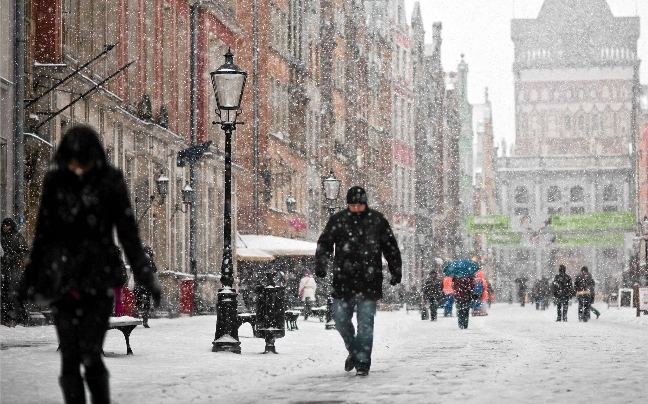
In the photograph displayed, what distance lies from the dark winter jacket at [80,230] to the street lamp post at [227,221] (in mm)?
8535

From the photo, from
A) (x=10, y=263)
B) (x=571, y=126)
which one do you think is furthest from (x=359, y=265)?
(x=571, y=126)

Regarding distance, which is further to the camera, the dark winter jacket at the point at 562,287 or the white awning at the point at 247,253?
the white awning at the point at 247,253

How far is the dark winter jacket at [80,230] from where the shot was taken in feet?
22.1

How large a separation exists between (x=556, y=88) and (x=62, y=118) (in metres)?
119

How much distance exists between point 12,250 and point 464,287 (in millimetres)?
10580

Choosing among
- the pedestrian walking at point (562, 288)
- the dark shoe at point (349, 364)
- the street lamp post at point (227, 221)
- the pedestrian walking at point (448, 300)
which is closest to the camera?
the dark shoe at point (349, 364)

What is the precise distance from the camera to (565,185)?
13250cm

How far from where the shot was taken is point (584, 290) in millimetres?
34562

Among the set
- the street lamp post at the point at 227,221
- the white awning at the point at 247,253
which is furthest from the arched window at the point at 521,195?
the street lamp post at the point at 227,221

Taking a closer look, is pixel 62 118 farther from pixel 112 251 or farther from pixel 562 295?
pixel 112 251

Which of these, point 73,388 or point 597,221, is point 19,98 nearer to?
point 73,388

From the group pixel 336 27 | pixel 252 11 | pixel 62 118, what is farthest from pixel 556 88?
pixel 62 118

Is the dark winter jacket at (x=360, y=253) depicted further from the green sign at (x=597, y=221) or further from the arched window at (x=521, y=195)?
the arched window at (x=521, y=195)

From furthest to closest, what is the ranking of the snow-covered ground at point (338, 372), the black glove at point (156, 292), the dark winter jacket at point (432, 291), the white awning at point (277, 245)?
→ the white awning at point (277, 245), the dark winter jacket at point (432, 291), the snow-covered ground at point (338, 372), the black glove at point (156, 292)
